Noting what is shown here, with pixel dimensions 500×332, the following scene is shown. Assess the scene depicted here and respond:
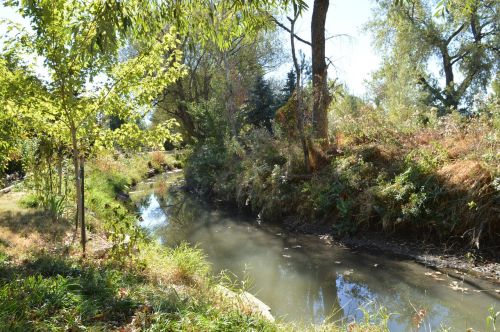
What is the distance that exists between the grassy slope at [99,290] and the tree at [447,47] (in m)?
19.3

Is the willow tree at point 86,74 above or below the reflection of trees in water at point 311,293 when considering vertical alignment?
above

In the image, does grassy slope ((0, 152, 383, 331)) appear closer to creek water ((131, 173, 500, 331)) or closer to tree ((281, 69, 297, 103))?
creek water ((131, 173, 500, 331))

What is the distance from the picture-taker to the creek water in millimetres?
6020

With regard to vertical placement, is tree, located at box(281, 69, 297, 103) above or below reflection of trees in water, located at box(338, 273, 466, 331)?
above

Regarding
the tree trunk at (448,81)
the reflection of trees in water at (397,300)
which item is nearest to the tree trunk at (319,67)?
the reflection of trees in water at (397,300)

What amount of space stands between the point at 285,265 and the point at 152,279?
362 cm

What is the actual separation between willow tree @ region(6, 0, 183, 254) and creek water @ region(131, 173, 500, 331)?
316 cm

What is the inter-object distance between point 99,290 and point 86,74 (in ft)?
10.5

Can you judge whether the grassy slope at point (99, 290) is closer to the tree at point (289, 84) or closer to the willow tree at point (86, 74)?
the willow tree at point (86, 74)

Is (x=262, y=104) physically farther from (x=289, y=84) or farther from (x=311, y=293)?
(x=311, y=293)

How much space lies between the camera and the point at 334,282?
7.54m

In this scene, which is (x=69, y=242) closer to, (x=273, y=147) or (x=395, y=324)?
(x=395, y=324)

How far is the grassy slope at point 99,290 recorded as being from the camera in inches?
148

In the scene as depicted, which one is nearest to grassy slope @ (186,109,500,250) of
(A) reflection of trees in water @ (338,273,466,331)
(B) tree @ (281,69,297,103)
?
(A) reflection of trees in water @ (338,273,466,331)
